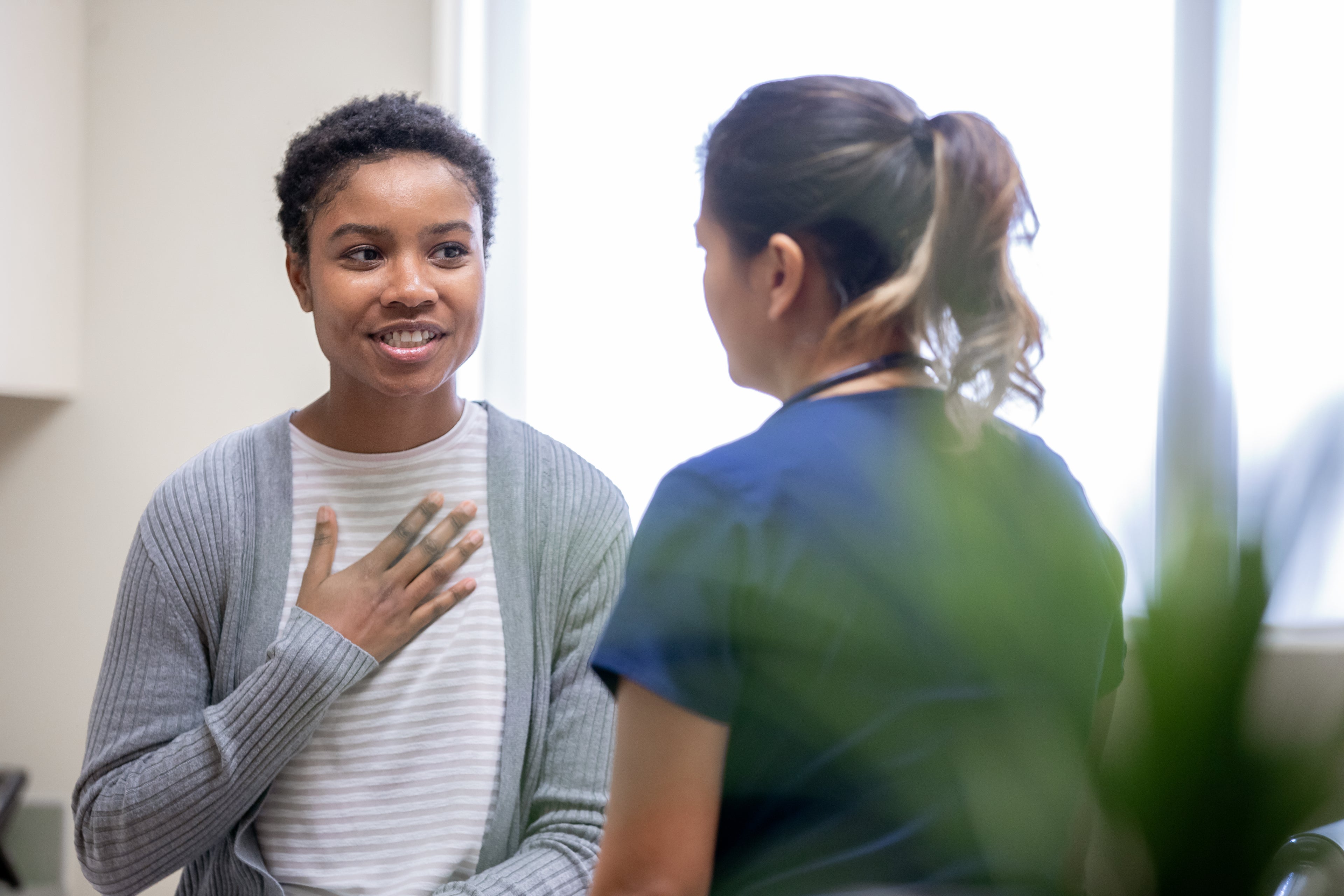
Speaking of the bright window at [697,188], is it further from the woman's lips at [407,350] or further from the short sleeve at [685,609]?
the short sleeve at [685,609]

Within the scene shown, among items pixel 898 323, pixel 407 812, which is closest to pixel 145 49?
pixel 407 812

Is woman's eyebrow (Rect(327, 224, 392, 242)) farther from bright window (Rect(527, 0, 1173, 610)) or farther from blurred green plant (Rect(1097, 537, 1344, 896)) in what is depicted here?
blurred green plant (Rect(1097, 537, 1344, 896))

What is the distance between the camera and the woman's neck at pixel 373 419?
98 cm

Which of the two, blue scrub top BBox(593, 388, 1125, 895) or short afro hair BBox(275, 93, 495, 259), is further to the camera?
short afro hair BBox(275, 93, 495, 259)

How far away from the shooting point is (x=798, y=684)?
1.63 ft

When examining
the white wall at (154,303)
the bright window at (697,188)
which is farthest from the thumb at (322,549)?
the white wall at (154,303)

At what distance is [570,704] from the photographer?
0.95 m

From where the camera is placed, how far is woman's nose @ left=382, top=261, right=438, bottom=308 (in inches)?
35.5

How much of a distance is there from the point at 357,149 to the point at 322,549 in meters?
0.37

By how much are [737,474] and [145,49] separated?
1.44m

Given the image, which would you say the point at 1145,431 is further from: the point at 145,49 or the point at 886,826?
the point at 145,49

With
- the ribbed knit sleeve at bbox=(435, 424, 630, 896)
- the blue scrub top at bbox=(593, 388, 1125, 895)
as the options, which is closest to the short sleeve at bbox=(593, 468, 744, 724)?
the blue scrub top at bbox=(593, 388, 1125, 895)

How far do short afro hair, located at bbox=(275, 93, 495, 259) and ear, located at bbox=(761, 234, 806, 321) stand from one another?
48cm

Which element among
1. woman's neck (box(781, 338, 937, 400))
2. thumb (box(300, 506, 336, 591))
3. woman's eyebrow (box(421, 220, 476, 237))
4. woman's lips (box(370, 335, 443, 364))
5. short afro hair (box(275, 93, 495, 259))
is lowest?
thumb (box(300, 506, 336, 591))
